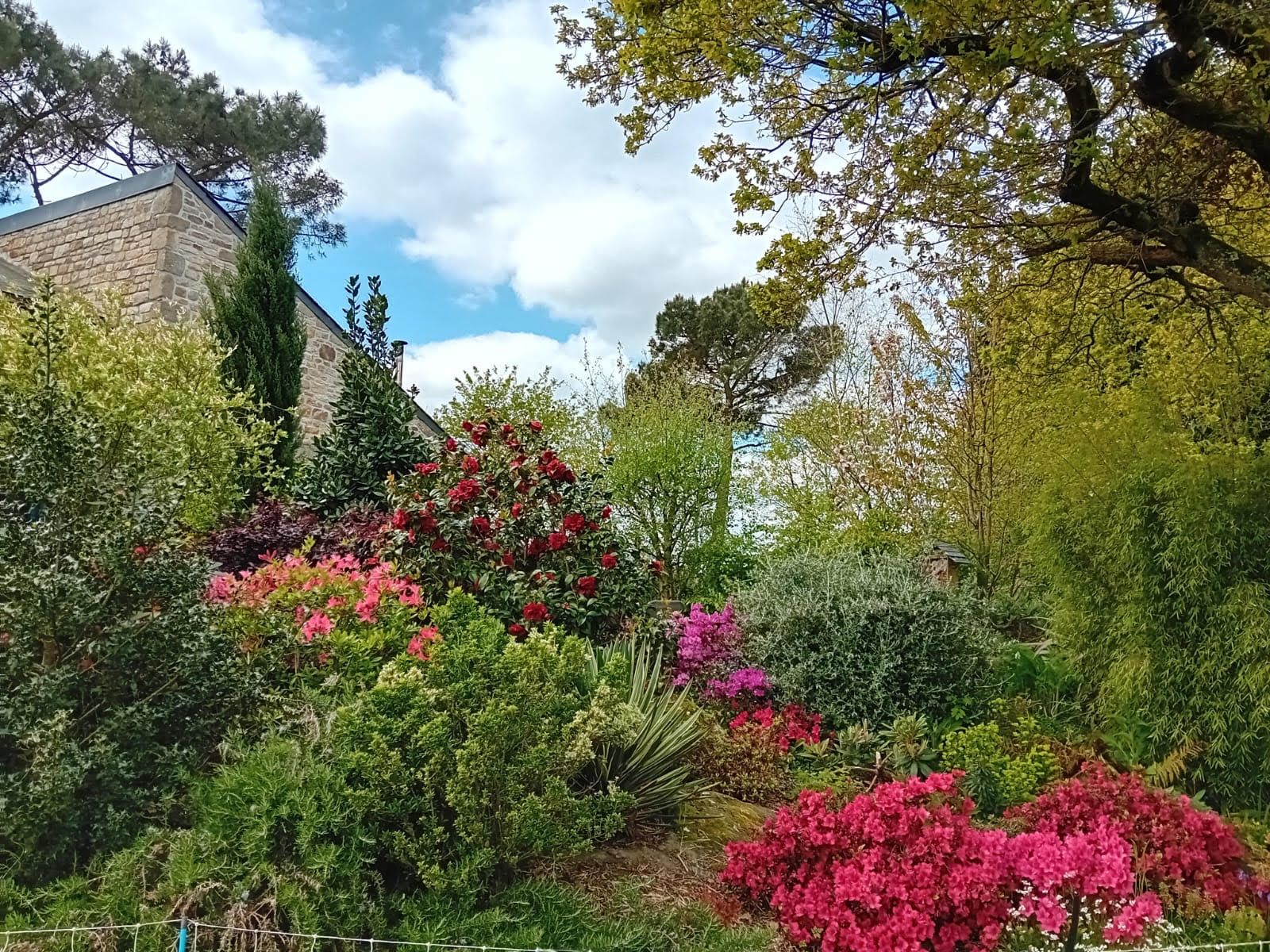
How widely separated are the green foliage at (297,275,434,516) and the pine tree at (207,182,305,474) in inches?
92.4

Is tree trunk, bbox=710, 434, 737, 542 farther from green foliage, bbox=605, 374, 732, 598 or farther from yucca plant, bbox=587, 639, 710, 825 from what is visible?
yucca plant, bbox=587, 639, 710, 825

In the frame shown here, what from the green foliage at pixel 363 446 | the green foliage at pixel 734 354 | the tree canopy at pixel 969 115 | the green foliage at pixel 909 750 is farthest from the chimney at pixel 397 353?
the green foliage at pixel 734 354

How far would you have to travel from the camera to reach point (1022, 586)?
341 inches

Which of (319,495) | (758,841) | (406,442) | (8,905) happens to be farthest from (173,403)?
(758,841)

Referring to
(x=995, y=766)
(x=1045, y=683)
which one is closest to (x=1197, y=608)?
(x=1045, y=683)

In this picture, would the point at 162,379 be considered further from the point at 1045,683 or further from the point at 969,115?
the point at 1045,683

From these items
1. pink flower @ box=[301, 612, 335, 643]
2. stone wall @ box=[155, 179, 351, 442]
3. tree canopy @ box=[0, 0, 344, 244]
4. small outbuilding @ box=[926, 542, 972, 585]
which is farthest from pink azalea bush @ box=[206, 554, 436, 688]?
tree canopy @ box=[0, 0, 344, 244]

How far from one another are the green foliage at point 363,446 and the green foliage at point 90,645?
157 inches

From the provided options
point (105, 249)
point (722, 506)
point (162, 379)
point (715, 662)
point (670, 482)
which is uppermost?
point (105, 249)

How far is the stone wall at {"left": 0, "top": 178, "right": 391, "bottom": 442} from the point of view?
10.3 metres

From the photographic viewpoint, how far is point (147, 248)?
1038 centimetres

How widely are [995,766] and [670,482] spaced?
7.29 meters

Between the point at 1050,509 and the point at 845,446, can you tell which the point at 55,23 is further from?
the point at 1050,509

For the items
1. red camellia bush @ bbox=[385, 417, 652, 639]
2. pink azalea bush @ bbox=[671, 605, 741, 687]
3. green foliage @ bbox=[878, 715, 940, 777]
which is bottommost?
green foliage @ bbox=[878, 715, 940, 777]
